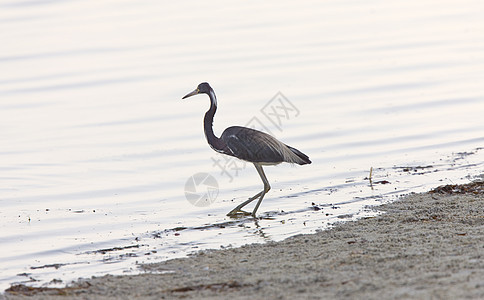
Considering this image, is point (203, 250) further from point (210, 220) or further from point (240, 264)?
point (210, 220)

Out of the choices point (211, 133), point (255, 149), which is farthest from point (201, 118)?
point (255, 149)

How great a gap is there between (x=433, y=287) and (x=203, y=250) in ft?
10.3

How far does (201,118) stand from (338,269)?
375 inches

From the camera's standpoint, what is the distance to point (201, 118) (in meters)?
15.5

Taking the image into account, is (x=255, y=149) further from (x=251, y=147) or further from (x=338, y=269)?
(x=338, y=269)

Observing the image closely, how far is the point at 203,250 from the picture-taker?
8.02 metres

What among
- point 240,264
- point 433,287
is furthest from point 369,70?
point 433,287

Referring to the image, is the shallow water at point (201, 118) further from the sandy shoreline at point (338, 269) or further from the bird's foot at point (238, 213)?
the sandy shoreline at point (338, 269)

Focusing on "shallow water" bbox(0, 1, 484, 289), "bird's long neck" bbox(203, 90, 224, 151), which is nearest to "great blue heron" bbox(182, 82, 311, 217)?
"bird's long neck" bbox(203, 90, 224, 151)

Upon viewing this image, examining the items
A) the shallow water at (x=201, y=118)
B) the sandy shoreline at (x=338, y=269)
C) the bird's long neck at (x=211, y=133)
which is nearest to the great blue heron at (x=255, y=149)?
the bird's long neck at (x=211, y=133)

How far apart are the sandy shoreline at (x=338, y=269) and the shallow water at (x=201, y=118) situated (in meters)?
0.77

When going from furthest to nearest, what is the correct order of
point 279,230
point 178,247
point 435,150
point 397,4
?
point 397,4 < point 435,150 < point 279,230 < point 178,247

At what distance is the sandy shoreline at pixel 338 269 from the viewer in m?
5.59

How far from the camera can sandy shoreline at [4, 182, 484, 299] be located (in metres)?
5.59
